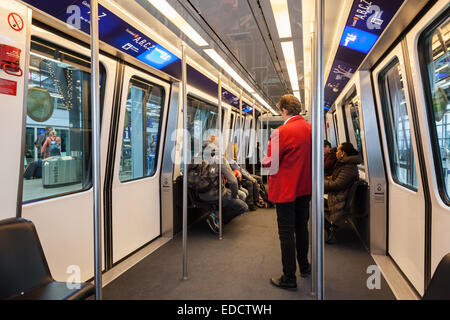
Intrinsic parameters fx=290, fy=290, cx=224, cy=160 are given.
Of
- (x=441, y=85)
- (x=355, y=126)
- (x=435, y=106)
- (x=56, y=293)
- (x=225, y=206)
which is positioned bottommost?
(x=56, y=293)

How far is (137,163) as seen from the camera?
162 inches

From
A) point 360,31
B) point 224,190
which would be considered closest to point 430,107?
point 360,31

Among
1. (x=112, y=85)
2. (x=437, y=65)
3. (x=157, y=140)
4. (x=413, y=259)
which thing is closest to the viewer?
(x=437, y=65)

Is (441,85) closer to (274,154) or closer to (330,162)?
(274,154)

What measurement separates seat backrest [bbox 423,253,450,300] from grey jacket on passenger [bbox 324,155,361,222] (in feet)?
8.15

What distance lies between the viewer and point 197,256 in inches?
142

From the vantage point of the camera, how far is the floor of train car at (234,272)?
2662mm

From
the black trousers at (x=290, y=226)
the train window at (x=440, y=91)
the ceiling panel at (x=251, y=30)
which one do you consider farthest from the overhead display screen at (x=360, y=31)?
the black trousers at (x=290, y=226)

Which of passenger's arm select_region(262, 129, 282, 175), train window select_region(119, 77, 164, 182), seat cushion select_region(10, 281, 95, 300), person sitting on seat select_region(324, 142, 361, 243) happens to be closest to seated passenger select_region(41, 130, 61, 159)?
train window select_region(119, 77, 164, 182)

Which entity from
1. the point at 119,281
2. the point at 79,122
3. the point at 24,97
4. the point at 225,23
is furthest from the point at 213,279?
the point at 225,23

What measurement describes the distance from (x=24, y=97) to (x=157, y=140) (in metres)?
2.44

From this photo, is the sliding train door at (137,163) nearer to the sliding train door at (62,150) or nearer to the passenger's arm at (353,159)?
the sliding train door at (62,150)

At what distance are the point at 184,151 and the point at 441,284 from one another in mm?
2328

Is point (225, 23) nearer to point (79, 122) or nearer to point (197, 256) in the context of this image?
point (79, 122)
